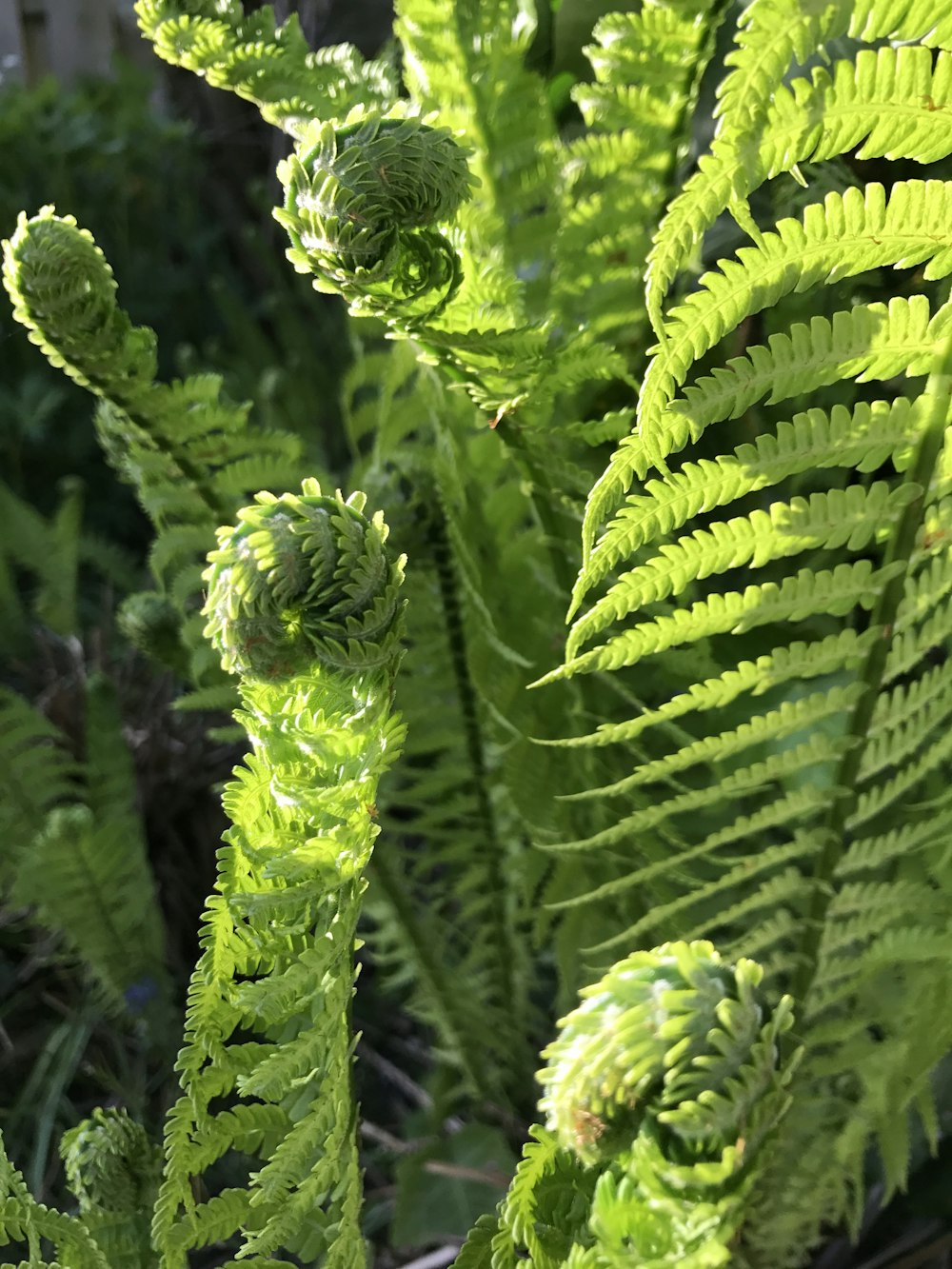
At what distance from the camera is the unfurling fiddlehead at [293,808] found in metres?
0.28

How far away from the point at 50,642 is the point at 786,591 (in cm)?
77

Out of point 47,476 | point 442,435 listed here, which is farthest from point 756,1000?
point 47,476

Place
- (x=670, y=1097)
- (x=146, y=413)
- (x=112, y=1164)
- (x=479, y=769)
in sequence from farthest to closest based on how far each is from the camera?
(x=479, y=769) < (x=146, y=413) < (x=112, y=1164) < (x=670, y=1097)

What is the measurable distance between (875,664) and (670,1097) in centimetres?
24

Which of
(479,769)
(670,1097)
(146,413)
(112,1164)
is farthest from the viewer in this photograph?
(479,769)

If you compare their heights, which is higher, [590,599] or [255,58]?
[255,58]

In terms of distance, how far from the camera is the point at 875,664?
0.41 m

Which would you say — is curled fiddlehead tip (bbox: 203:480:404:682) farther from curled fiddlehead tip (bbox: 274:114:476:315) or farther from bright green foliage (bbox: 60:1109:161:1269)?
bright green foliage (bbox: 60:1109:161:1269)

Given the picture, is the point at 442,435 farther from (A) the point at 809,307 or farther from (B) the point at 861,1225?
(B) the point at 861,1225

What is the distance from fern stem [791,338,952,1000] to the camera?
342mm

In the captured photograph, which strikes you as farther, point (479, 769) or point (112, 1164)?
point (479, 769)

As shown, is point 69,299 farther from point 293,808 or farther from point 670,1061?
point 670,1061

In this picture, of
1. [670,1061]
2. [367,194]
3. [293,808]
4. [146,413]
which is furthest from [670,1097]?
[146,413]

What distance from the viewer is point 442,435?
47 cm
